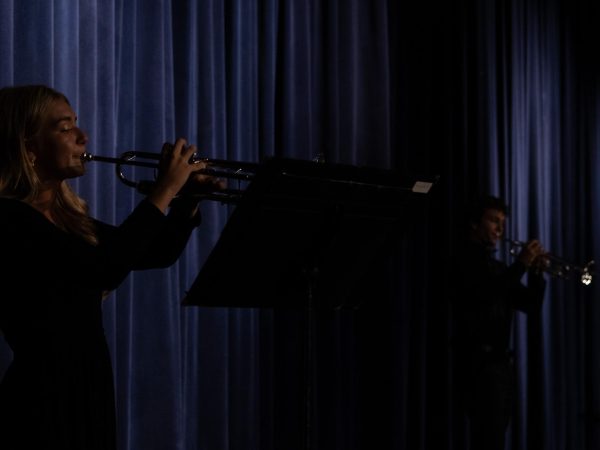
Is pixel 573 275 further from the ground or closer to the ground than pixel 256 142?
closer to the ground

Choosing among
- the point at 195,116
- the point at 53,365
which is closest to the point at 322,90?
the point at 195,116

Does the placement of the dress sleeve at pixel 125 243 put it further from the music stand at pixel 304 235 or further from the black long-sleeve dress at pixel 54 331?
the music stand at pixel 304 235

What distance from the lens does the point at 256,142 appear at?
4004 mm

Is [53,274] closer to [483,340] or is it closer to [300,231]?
[300,231]

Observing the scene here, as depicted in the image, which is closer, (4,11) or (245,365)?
(4,11)

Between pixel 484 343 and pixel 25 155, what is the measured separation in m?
2.61

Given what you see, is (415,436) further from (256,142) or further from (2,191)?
(2,191)

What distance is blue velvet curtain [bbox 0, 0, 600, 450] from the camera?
3.35m

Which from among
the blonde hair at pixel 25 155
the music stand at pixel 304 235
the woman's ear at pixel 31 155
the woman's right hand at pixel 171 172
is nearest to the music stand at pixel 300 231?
the music stand at pixel 304 235

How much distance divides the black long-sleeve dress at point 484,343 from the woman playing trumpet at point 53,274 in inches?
89.7

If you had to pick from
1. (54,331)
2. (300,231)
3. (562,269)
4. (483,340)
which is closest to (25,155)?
(54,331)

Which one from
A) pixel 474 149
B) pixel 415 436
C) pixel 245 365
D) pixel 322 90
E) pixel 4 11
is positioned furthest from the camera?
pixel 474 149

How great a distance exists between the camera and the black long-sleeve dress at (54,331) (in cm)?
207

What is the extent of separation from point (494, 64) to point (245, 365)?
277 cm
